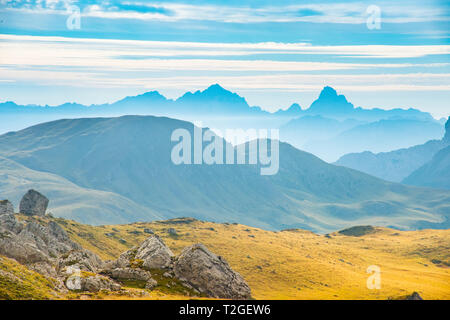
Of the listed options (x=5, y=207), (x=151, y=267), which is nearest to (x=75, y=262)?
(x=151, y=267)

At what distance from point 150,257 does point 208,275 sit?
39.4 ft

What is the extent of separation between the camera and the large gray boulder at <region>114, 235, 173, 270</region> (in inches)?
3617

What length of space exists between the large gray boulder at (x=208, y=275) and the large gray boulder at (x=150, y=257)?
267 centimetres

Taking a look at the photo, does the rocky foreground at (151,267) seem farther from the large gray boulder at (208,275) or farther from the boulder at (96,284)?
the boulder at (96,284)

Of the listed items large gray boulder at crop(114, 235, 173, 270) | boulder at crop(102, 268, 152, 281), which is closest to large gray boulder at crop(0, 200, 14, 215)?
large gray boulder at crop(114, 235, 173, 270)

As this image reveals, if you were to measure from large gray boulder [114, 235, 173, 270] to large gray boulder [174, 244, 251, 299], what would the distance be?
2.67 meters

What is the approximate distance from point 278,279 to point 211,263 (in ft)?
370

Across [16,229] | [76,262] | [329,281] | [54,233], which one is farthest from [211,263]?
[329,281]

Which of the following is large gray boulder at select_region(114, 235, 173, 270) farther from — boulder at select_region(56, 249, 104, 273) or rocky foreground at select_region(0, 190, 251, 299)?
boulder at select_region(56, 249, 104, 273)

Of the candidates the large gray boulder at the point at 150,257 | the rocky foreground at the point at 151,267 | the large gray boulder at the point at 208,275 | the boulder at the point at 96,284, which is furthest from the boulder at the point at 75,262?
the large gray boulder at the point at 208,275

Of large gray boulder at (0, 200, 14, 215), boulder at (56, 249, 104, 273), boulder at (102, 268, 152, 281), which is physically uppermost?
large gray boulder at (0, 200, 14, 215)

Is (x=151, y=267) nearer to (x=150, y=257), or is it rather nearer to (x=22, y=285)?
(x=150, y=257)

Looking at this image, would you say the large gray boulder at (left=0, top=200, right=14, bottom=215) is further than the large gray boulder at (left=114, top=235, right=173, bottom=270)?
Yes

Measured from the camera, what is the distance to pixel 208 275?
88.2 meters
